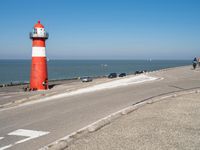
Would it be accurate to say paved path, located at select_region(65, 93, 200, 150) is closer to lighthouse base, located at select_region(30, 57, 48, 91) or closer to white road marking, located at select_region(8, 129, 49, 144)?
white road marking, located at select_region(8, 129, 49, 144)

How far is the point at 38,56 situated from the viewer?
29547 millimetres

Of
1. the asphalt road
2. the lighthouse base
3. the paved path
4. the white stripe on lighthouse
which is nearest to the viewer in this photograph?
the paved path

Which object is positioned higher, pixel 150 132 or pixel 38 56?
pixel 38 56

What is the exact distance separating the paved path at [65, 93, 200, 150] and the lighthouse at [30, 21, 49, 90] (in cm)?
2100

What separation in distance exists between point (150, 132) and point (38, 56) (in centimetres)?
2388

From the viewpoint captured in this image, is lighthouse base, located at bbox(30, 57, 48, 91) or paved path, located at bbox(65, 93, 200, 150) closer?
paved path, located at bbox(65, 93, 200, 150)

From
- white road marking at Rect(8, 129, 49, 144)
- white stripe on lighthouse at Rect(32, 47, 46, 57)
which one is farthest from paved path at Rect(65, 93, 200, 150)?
white stripe on lighthouse at Rect(32, 47, 46, 57)

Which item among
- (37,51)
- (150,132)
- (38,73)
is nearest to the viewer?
(150,132)

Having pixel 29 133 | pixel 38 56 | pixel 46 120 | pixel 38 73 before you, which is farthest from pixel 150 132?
pixel 38 73

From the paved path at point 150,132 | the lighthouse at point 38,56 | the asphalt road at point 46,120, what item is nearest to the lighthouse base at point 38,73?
the lighthouse at point 38,56

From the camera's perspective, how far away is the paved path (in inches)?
250

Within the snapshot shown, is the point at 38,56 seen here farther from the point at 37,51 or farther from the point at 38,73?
the point at 38,73

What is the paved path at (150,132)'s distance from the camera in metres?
6.34

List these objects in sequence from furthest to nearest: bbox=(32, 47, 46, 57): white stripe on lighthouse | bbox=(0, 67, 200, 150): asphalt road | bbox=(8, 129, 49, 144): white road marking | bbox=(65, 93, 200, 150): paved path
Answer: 1. bbox=(32, 47, 46, 57): white stripe on lighthouse
2. bbox=(8, 129, 49, 144): white road marking
3. bbox=(0, 67, 200, 150): asphalt road
4. bbox=(65, 93, 200, 150): paved path
